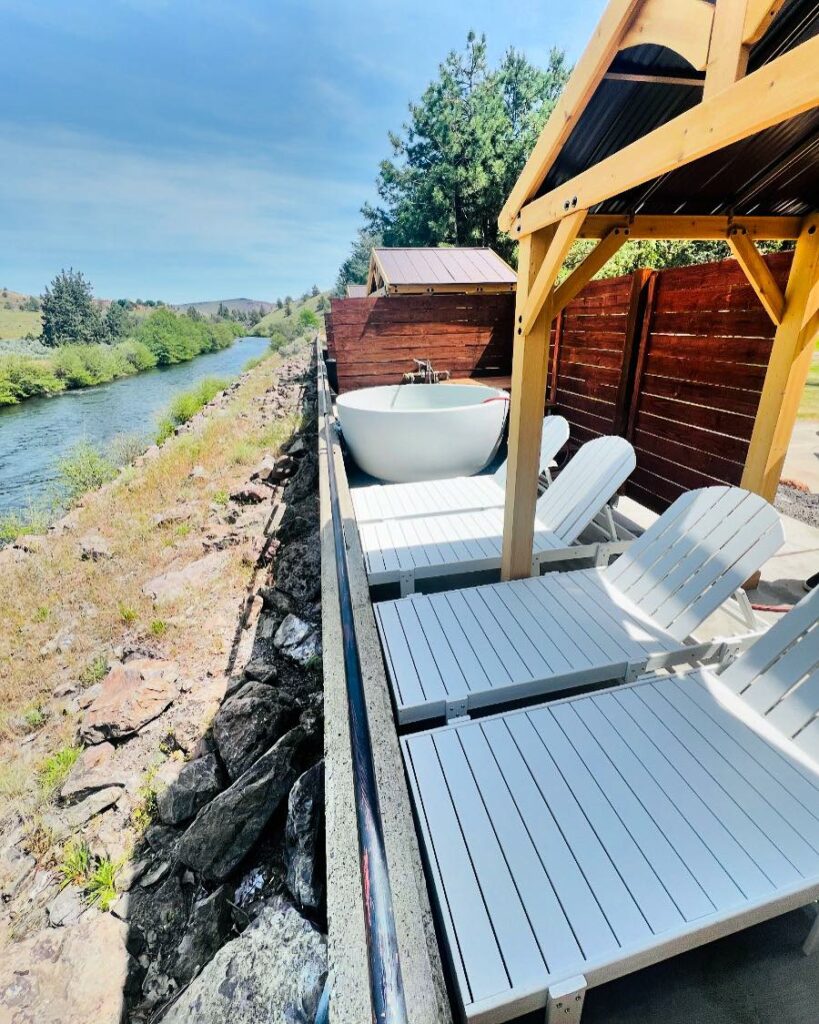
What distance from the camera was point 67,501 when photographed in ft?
26.6

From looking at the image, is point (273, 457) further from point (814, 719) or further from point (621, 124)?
point (814, 719)

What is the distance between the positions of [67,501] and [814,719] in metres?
9.65

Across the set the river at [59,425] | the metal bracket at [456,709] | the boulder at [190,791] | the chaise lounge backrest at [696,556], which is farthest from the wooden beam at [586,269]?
the river at [59,425]

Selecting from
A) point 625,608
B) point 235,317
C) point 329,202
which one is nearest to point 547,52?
point 329,202

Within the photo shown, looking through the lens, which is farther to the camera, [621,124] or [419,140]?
[419,140]

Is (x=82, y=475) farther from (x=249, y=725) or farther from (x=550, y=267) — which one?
(x=550, y=267)

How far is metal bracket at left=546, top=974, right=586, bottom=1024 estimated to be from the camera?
3.11ft

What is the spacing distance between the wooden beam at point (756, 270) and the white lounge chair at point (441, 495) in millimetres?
1313

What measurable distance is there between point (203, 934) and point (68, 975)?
0.47 m

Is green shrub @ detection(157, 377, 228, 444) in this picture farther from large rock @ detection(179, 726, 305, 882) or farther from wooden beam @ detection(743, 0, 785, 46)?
wooden beam @ detection(743, 0, 785, 46)

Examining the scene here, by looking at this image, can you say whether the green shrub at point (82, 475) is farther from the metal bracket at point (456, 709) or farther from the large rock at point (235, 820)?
the metal bracket at point (456, 709)

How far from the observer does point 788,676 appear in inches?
62.2

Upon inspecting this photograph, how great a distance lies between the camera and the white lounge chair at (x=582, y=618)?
179 cm

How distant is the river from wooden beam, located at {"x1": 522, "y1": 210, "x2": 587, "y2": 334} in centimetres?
942
